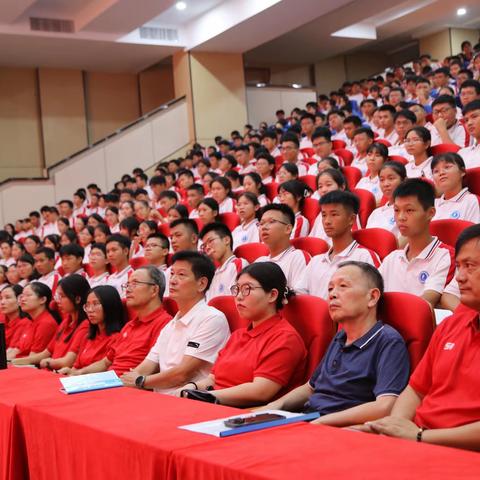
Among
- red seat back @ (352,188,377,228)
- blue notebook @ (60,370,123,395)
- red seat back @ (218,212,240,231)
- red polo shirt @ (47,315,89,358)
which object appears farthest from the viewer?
red seat back @ (218,212,240,231)

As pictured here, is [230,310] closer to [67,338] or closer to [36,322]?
[67,338]

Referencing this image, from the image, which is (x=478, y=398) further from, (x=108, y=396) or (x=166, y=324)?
(x=166, y=324)

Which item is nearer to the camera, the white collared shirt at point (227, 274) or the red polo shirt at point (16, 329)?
the white collared shirt at point (227, 274)

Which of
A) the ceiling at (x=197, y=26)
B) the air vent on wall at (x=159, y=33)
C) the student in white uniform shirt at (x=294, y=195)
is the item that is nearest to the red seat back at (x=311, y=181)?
the student in white uniform shirt at (x=294, y=195)

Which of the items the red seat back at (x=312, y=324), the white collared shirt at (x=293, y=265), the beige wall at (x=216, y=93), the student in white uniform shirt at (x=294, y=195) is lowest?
the red seat back at (x=312, y=324)

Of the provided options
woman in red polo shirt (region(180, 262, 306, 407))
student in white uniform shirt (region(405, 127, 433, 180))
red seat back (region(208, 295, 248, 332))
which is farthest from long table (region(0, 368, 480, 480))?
student in white uniform shirt (region(405, 127, 433, 180))

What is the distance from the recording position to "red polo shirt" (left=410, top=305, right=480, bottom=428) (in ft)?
5.06

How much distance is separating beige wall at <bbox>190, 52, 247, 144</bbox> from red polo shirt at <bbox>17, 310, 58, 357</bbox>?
6270 mm

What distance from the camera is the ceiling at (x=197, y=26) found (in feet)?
26.3

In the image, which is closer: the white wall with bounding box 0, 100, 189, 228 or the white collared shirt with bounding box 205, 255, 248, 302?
the white collared shirt with bounding box 205, 255, 248, 302

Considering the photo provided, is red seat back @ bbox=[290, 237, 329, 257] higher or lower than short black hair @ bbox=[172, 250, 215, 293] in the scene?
higher

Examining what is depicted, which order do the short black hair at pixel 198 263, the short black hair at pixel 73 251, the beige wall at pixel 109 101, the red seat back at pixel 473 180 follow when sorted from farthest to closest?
1. the beige wall at pixel 109 101
2. the short black hair at pixel 73 251
3. the red seat back at pixel 473 180
4. the short black hair at pixel 198 263

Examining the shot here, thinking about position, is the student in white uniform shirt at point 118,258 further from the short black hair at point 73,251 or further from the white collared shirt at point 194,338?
the white collared shirt at point 194,338

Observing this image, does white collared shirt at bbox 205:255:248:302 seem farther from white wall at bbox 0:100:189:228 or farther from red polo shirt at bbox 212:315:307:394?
white wall at bbox 0:100:189:228
